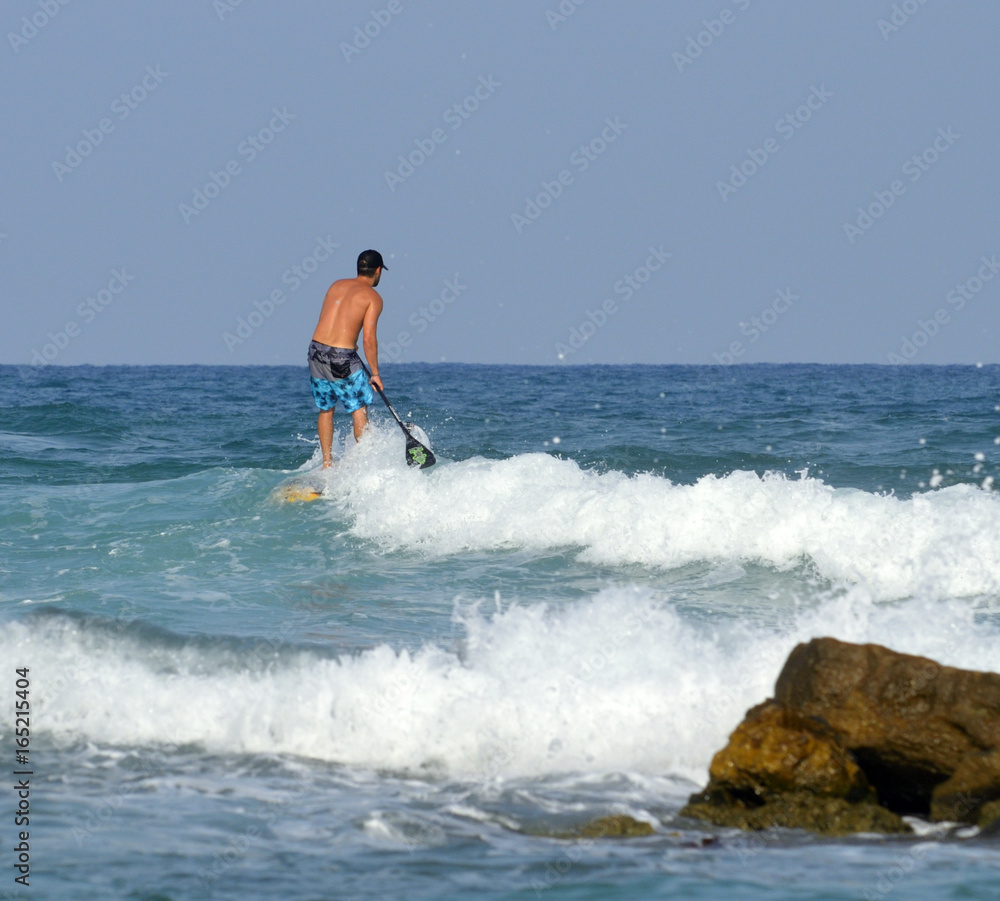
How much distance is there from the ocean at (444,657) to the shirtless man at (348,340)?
27.5 inches

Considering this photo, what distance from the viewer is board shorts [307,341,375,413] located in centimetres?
995

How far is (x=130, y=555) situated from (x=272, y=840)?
540 centimetres

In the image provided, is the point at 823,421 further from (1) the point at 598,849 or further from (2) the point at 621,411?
(1) the point at 598,849

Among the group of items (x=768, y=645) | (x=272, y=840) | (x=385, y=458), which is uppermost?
(x=385, y=458)

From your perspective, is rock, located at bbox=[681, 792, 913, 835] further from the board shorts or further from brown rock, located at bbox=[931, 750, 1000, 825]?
the board shorts

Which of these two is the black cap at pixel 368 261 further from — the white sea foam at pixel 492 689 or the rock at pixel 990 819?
the rock at pixel 990 819

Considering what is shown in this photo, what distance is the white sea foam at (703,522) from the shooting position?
802 centimetres

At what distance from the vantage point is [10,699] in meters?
5.37

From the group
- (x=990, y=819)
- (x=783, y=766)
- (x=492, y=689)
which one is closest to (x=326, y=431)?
(x=492, y=689)

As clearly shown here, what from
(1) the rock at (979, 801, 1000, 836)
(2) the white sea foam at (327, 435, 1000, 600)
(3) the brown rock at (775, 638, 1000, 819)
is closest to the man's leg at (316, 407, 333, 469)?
(2) the white sea foam at (327, 435, 1000, 600)

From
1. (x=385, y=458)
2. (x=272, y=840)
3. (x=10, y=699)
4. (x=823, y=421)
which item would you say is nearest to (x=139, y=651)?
(x=10, y=699)

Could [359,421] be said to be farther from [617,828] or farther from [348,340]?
[617,828]

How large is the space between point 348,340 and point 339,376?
338 millimetres

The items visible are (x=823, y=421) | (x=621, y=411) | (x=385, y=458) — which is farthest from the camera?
(x=621, y=411)
